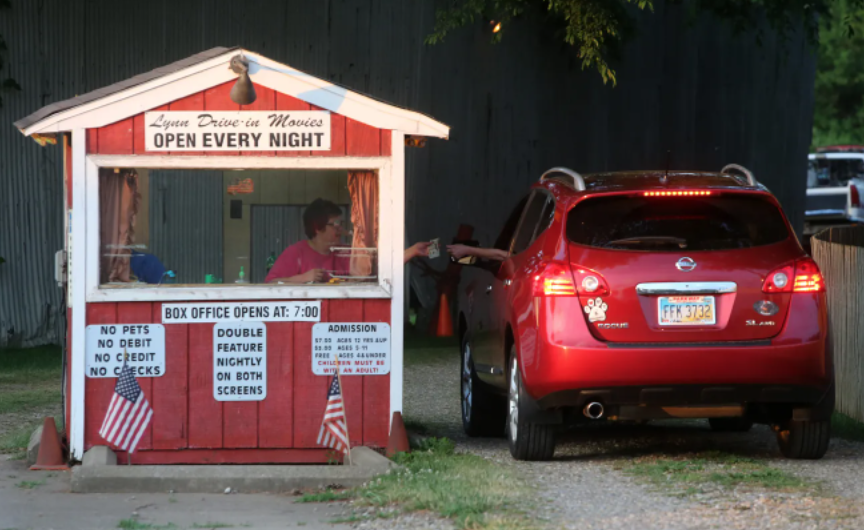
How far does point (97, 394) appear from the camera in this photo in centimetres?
845

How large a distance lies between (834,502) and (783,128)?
45.8ft

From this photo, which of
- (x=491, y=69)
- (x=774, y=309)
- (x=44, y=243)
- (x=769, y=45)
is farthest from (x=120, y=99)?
(x=769, y=45)

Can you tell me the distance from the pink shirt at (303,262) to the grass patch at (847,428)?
3.86m

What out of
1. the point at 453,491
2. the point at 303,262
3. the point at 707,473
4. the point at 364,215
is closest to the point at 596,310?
the point at 707,473

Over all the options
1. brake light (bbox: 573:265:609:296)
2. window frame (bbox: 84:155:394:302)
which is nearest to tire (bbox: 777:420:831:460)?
brake light (bbox: 573:265:609:296)

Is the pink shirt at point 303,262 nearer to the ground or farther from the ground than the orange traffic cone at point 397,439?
farther from the ground

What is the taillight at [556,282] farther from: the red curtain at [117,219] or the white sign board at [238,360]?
the red curtain at [117,219]

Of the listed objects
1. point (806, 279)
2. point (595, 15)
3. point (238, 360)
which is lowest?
point (238, 360)

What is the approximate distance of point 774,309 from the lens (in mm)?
7820

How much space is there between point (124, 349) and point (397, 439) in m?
1.82

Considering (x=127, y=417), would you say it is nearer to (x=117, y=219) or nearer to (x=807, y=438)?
(x=117, y=219)

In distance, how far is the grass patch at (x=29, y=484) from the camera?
309 inches

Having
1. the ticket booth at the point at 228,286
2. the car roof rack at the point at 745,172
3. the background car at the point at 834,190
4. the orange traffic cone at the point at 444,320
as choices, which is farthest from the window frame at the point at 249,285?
the background car at the point at 834,190

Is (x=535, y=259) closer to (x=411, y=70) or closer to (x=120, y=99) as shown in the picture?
(x=120, y=99)
